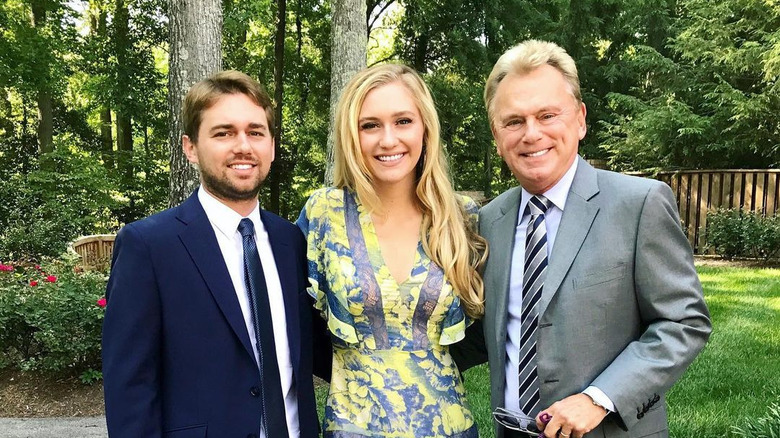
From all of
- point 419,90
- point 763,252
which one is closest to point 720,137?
point 763,252

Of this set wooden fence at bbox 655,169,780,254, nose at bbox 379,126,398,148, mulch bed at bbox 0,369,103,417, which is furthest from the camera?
wooden fence at bbox 655,169,780,254

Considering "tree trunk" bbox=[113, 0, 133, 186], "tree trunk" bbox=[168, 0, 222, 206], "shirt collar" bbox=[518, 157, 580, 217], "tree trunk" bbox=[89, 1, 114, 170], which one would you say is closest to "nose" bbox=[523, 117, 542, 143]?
"shirt collar" bbox=[518, 157, 580, 217]

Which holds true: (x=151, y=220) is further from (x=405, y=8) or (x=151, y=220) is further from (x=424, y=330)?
(x=405, y=8)

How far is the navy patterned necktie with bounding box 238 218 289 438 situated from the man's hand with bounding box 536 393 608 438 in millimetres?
915

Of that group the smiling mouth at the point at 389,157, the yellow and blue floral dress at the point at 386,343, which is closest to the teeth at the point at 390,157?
the smiling mouth at the point at 389,157

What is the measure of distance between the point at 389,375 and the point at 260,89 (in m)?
1.23

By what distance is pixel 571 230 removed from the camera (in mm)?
2029

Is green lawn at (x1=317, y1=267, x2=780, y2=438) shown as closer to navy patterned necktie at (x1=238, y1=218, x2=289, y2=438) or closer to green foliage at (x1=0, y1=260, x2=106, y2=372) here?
green foliage at (x1=0, y1=260, x2=106, y2=372)

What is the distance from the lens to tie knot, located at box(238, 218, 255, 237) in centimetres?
212

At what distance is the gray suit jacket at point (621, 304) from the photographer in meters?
1.83

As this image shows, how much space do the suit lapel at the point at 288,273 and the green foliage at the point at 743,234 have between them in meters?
A: 11.1

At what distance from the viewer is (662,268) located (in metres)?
1.86

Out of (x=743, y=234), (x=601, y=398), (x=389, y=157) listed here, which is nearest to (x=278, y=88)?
(x=743, y=234)

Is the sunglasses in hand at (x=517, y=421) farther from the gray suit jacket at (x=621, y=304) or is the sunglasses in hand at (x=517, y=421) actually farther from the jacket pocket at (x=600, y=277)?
the jacket pocket at (x=600, y=277)
